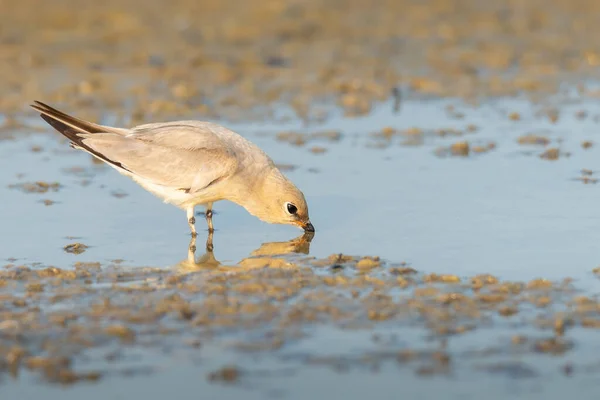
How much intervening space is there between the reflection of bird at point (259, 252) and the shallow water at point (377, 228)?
0.10 metres

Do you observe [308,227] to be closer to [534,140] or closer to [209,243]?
[209,243]

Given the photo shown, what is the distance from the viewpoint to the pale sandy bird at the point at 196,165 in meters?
9.08

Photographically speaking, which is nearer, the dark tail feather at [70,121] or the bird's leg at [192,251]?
the bird's leg at [192,251]

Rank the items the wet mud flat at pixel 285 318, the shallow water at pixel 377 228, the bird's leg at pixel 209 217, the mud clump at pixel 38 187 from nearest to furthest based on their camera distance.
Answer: the shallow water at pixel 377 228 < the wet mud flat at pixel 285 318 < the bird's leg at pixel 209 217 < the mud clump at pixel 38 187

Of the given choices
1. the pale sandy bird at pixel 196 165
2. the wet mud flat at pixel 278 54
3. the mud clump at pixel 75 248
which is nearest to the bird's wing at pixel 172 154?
the pale sandy bird at pixel 196 165

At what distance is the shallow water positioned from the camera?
5.96 metres

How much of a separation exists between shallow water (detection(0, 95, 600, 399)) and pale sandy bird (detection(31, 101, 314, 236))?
0.99ft

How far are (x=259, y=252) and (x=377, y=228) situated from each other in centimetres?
112

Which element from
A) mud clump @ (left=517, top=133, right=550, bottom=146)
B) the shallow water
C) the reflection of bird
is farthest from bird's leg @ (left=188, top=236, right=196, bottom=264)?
mud clump @ (left=517, top=133, right=550, bottom=146)

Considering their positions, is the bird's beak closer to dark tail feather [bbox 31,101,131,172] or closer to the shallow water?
the shallow water

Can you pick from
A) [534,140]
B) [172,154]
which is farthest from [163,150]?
[534,140]

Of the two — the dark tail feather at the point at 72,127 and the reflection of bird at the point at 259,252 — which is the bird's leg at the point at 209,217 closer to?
the reflection of bird at the point at 259,252

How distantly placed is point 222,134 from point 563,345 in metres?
4.07

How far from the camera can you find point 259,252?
342 inches
